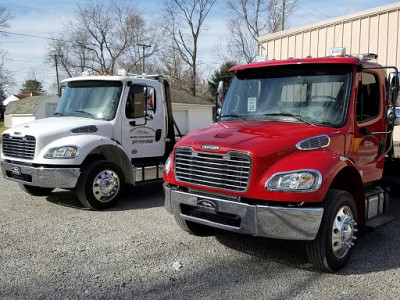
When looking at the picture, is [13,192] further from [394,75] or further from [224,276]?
[394,75]

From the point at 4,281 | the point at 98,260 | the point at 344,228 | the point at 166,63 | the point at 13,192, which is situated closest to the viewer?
the point at 4,281

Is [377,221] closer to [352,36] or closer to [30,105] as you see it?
[352,36]

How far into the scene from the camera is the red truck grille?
411cm

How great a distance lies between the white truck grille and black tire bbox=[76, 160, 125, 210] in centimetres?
92

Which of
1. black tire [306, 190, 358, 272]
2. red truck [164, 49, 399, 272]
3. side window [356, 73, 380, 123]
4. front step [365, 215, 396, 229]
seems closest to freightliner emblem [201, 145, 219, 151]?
red truck [164, 49, 399, 272]

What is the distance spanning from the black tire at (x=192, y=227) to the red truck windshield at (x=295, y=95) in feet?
4.86

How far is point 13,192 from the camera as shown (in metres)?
8.46

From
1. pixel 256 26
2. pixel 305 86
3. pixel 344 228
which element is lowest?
pixel 344 228

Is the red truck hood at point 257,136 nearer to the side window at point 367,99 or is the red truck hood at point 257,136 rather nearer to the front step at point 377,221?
the side window at point 367,99

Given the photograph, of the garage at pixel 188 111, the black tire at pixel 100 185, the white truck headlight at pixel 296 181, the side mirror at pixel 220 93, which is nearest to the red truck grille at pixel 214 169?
the white truck headlight at pixel 296 181

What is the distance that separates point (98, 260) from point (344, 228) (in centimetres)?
277

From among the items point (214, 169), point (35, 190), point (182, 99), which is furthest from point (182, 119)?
point (214, 169)

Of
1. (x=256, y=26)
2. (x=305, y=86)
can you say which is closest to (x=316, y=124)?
(x=305, y=86)

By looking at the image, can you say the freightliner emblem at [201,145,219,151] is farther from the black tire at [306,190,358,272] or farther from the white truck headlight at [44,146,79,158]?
the white truck headlight at [44,146,79,158]
